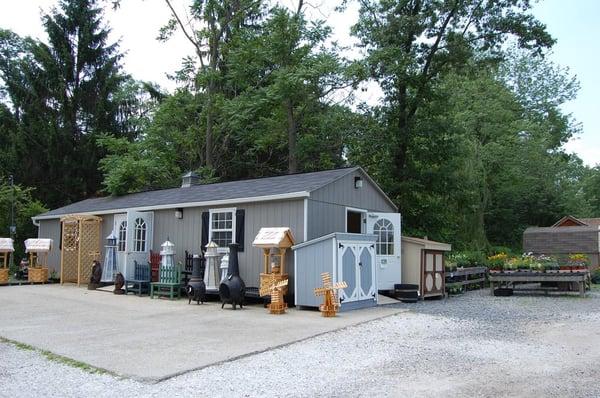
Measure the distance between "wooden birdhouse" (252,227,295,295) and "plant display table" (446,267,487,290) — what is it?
5263 millimetres

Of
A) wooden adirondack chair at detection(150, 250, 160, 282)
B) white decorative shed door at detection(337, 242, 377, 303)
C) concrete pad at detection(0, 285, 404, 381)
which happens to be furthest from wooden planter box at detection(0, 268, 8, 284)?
white decorative shed door at detection(337, 242, 377, 303)

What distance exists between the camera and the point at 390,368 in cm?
521

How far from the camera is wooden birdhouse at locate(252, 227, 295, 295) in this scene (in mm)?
9727

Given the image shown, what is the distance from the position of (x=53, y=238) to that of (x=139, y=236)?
219 inches

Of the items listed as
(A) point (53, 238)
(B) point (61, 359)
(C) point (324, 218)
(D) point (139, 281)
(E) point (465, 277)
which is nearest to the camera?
(B) point (61, 359)

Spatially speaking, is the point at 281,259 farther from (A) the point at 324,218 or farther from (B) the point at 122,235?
(B) the point at 122,235

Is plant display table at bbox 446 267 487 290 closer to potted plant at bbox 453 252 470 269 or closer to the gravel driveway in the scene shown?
potted plant at bbox 453 252 470 269

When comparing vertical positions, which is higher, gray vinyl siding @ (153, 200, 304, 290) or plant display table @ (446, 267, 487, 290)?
gray vinyl siding @ (153, 200, 304, 290)

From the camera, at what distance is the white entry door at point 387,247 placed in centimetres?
1171

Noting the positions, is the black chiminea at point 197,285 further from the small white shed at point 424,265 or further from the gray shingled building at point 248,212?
the small white shed at point 424,265

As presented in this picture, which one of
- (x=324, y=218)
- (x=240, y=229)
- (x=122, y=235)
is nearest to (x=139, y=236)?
(x=122, y=235)

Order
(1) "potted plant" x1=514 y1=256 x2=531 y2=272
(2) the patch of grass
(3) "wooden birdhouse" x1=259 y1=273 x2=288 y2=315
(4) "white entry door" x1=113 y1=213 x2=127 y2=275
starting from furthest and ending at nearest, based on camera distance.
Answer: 1. (4) "white entry door" x1=113 y1=213 x2=127 y2=275
2. (1) "potted plant" x1=514 y1=256 x2=531 y2=272
3. (3) "wooden birdhouse" x1=259 y1=273 x2=288 y2=315
4. (2) the patch of grass

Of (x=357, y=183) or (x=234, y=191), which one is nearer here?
(x=357, y=183)

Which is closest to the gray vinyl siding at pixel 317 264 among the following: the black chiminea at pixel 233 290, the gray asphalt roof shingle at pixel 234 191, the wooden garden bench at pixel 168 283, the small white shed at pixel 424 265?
the black chiminea at pixel 233 290
